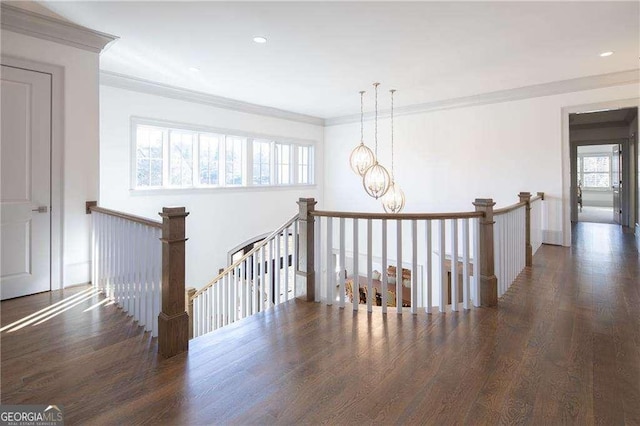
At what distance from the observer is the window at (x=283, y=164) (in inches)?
306

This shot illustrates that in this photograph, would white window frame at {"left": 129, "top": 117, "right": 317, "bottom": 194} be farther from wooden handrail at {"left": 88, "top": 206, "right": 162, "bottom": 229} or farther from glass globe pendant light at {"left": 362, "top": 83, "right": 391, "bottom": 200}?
glass globe pendant light at {"left": 362, "top": 83, "right": 391, "bottom": 200}

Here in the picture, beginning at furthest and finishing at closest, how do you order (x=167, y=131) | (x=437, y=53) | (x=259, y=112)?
1. (x=259, y=112)
2. (x=167, y=131)
3. (x=437, y=53)

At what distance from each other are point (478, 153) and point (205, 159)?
5123 millimetres

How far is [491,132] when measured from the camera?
6316mm

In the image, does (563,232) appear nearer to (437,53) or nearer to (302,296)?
(437,53)

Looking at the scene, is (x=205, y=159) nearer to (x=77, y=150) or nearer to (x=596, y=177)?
(x=77, y=150)

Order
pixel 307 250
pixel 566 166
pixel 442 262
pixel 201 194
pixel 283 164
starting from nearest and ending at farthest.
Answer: pixel 442 262, pixel 307 250, pixel 566 166, pixel 201 194, pixel 283 164

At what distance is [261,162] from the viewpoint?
7410mm

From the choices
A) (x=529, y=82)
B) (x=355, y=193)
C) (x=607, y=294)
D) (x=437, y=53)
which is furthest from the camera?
(x=355, y=193)

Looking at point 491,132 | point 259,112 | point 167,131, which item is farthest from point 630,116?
point 167,131

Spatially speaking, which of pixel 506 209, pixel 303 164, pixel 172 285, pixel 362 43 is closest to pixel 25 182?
pixel 172 285

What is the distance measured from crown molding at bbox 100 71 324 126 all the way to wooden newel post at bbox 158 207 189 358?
4019 millimetres

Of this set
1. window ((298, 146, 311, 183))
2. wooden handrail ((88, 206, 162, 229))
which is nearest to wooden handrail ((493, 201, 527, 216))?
wooden handrail ((88, 206, 162, 229))

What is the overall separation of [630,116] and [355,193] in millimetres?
5934
